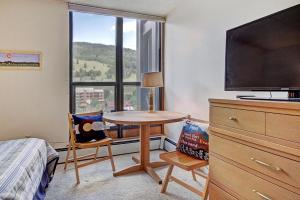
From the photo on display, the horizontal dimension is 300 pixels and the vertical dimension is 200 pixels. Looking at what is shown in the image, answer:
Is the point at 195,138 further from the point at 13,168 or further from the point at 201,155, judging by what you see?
the point at 13,168

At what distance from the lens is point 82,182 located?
8.03 feet

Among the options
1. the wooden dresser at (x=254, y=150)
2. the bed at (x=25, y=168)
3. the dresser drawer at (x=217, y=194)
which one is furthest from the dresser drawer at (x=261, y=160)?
the bed at (x=25, y=168)

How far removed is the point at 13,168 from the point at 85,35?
2.20 m

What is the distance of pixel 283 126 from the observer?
40.2 inches

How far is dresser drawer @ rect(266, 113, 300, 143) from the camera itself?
3.17 ft

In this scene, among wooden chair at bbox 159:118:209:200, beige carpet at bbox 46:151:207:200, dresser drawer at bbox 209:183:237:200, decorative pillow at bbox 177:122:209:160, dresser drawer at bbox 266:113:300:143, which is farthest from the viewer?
beige carpet at bbox 46:151:207:200

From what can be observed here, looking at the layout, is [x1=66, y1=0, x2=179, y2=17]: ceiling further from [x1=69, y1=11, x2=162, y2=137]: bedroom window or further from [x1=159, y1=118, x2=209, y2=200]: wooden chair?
[x1=159, y1=118, x2=209, y2=200]: wooden chair

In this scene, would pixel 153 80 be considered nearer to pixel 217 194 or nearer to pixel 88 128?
pixel 88 128

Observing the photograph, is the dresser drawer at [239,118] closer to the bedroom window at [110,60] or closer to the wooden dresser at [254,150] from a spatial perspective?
the wooden dresser at [254,150]

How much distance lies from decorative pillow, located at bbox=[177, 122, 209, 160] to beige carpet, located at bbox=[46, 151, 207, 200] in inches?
17.4

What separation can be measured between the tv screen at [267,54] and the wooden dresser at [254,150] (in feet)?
1.03

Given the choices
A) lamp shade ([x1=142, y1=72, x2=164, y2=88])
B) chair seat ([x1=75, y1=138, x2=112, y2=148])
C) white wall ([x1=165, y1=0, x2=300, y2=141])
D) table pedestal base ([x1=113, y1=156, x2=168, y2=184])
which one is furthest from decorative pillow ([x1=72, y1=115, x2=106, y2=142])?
white wall ([x1=165, y1=0, x2=300, y2=141])

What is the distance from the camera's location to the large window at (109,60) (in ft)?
10.6

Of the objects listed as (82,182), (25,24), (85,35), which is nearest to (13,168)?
(82,182)
